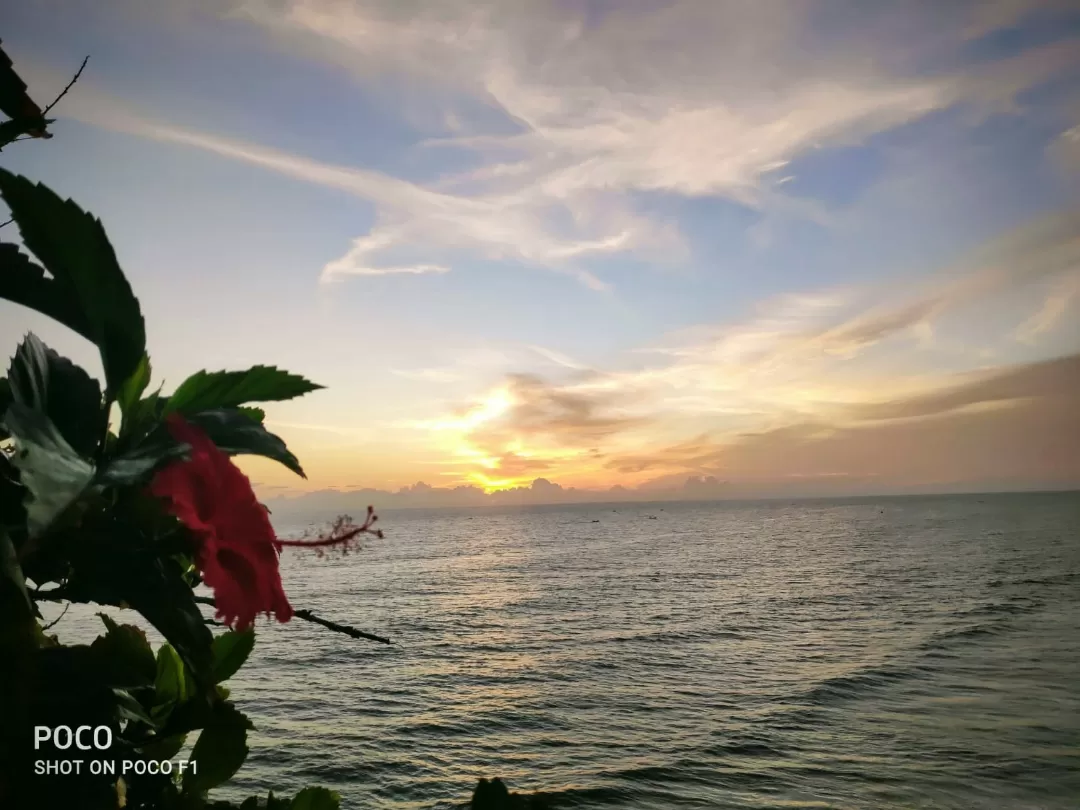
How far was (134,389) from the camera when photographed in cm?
71

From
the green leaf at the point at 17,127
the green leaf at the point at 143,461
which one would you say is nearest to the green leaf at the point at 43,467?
the green leaf at the point at 143,461

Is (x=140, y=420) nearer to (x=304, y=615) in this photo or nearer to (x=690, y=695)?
(x=304, y=615)

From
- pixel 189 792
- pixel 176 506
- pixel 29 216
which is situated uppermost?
pixel 29 216

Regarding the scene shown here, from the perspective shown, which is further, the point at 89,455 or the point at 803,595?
the point at 803,595


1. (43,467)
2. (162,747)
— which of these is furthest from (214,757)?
(43,467)

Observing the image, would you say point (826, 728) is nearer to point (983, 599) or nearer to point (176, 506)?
point (176, 506)

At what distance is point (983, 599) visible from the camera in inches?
1511

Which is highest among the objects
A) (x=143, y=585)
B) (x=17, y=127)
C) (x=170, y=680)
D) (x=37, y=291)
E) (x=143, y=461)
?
(x=17, y=127)

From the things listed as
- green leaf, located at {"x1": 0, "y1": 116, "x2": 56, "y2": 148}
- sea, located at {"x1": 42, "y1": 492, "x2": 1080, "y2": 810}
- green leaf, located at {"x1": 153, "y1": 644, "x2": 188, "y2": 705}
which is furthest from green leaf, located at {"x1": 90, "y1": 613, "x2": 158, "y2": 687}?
green leaf, located at {"x1": 0, "y1": 116, "x2": 56, "y2": 148}

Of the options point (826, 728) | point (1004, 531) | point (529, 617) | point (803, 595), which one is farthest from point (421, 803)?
point (1004, 531)

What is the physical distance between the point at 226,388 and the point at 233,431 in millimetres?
71

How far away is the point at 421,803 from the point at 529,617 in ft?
77.9

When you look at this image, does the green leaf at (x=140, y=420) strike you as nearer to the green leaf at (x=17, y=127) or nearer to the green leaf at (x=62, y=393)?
the green leaf at (x=62, y=393)

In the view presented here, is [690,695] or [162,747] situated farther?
[690,695]
